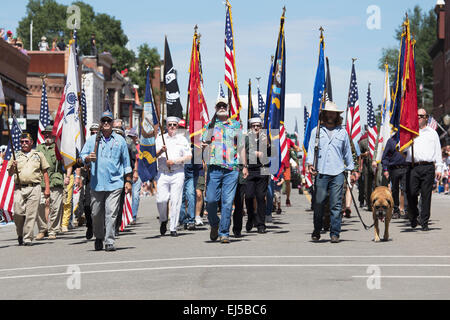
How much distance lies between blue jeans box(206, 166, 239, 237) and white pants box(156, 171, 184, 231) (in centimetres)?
161

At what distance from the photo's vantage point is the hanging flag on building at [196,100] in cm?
1955

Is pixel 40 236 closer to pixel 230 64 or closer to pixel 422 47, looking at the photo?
pixel 230 64

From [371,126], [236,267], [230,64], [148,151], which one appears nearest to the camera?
[236,267]

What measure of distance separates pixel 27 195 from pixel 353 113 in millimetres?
13819

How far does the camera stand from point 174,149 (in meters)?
16.7

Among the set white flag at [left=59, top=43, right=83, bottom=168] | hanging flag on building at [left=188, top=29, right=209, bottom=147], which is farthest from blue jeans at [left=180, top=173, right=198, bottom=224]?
white flag at [left=59, top=43, right=83, bottom=168]

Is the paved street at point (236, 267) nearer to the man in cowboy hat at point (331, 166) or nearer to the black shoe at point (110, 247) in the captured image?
the black shoe at point (110, 247)

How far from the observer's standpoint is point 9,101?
49688 mm

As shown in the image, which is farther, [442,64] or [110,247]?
[442,64]

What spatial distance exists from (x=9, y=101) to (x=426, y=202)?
36.2 m

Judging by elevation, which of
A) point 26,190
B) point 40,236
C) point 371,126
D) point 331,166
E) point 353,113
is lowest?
point 40,236

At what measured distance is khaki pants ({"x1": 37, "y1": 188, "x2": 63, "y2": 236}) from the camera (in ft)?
56.7

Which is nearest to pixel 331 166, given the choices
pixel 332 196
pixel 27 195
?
pixel 332 196

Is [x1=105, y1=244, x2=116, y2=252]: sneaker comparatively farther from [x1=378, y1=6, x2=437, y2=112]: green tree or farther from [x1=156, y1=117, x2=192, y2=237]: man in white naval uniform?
[x1=378, y1=6, x2=437, y2=112]: green tree
